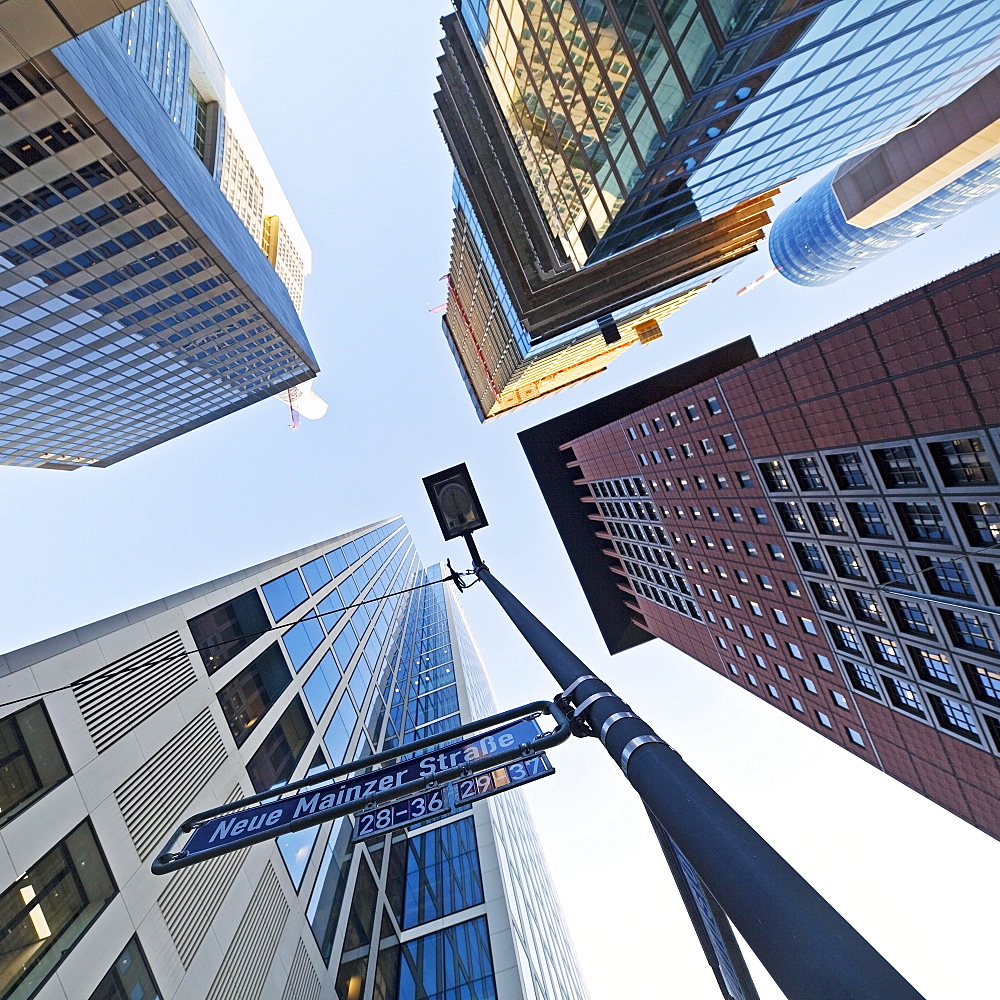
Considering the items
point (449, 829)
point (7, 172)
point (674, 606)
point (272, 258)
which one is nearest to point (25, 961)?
point (449, 829)

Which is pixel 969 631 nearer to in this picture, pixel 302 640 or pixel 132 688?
pixel 302 640

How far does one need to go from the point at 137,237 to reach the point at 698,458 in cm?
4652

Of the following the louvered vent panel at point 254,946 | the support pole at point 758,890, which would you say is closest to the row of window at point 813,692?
the louvered vent panel at point 254,946

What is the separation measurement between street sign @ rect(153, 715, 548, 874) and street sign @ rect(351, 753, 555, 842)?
54 cm

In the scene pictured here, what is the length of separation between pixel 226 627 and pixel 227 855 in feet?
24.8

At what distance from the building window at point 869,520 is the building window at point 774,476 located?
16.8ft

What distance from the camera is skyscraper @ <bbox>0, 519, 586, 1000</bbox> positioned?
36.2ft

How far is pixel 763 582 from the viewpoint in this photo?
42531 mm

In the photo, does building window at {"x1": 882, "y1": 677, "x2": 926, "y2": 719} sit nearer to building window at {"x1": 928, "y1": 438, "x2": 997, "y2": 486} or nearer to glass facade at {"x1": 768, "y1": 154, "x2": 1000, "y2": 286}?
building window at {"x1": 928, "y1": 438, "x2": 997, "y2": 486}

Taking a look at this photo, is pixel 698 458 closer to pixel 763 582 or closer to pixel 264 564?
pixel 763 582

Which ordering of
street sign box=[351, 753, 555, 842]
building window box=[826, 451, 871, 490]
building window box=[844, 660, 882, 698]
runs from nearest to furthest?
1. street sign box=[351, 753, 555, 842]
2. building window box=[826, 451, 871, 490]
3. building window box=[844, 660, 882, 698]

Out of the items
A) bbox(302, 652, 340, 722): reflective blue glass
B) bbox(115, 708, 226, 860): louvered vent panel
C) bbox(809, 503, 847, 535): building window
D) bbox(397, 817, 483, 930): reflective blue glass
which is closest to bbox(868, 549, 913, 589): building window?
bbox(809, 503, 847, 535): building window

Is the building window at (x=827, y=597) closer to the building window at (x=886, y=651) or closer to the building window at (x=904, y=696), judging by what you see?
the building window at (x=886, y=651)

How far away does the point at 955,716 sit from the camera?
28.8 metres
